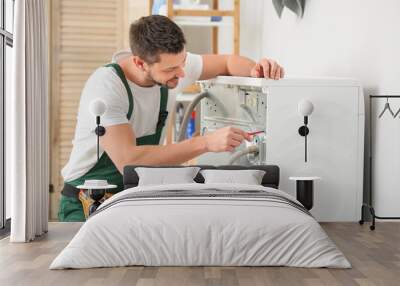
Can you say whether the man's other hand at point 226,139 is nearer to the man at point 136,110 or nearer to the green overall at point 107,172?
the man at point 136,110

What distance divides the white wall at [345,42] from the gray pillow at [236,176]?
91 cm

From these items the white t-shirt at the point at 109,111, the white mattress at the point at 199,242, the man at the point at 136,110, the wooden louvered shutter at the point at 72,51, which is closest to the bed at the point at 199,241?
the white mattress at the point at 199,242

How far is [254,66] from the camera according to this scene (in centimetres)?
559

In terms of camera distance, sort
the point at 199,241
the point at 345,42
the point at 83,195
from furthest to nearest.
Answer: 1. the point at 345,42
2. the point at 83,195
3. the point at 199,241

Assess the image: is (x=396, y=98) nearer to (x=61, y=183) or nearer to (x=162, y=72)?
(x=162, y=72)

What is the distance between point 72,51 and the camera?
8008 millimetres

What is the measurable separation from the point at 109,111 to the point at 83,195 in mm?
597

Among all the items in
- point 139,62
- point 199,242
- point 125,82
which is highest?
point 139,62

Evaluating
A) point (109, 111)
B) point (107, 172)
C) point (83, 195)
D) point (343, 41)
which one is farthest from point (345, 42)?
point (83, 195)

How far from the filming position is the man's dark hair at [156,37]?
5.21 meters

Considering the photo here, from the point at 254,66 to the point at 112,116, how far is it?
44.7 inches

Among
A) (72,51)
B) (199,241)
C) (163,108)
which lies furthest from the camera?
(72,51)

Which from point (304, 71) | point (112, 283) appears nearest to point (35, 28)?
point (112, 283)

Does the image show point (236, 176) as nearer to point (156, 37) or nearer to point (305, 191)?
point (305, 191)
